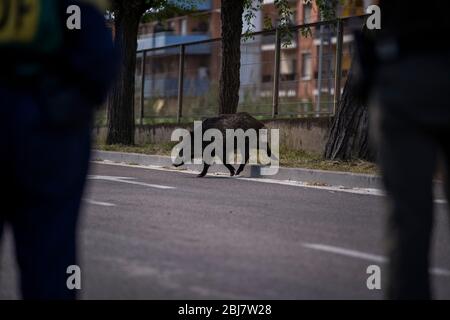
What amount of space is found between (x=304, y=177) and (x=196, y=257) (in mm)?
9056

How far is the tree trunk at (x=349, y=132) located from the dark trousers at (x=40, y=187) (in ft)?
45.0

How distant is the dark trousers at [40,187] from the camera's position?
3.46 m

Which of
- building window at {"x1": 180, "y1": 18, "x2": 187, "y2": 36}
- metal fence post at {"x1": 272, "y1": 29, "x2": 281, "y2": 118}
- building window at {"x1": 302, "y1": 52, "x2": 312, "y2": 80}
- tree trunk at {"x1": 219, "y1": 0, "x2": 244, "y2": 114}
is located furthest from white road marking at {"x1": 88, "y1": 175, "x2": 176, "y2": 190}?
building window at {"x1": 180, "y1": 18, "x2": 187, "y2": 36}

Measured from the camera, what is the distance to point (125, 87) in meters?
27.2

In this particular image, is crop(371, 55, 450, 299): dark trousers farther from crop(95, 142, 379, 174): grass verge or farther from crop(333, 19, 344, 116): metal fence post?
crop(333, 19, 344, 116): metal fence post

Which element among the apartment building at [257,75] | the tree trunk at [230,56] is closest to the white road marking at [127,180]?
the apartment building at [257,75]

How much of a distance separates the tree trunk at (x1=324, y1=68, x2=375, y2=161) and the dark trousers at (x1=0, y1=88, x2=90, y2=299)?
1371 centimetres

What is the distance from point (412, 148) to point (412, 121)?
0.10m

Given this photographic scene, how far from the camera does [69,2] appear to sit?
11.9ft

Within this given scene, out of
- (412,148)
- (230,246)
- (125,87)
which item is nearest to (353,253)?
(230,246)

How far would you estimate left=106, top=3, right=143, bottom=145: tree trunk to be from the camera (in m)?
26.7
